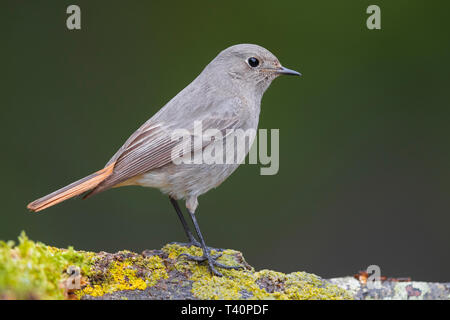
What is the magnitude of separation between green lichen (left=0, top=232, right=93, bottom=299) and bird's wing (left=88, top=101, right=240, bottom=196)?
103cm

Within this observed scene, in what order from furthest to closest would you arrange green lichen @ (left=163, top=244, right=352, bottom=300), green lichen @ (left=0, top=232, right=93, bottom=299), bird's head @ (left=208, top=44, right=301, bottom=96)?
bird's head @ (left=208, top=44, right=301, bottom=96) < green lichen @ (left=163, top=244, right=352, bottom=300) < green lichen @ (left=0, top=232, right=93, bottom=299)

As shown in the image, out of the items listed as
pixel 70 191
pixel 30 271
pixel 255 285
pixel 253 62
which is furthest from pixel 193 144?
pixel 30 271

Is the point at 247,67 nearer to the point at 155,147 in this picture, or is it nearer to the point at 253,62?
the point at 253,62

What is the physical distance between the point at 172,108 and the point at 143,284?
5.22ft

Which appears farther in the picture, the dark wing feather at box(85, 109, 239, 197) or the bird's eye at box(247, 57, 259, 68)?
the bird's eye at box(247, 57, 259, 68)

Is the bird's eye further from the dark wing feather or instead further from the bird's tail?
the bird's tail

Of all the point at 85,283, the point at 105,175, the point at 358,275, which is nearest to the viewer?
the point at 85,283

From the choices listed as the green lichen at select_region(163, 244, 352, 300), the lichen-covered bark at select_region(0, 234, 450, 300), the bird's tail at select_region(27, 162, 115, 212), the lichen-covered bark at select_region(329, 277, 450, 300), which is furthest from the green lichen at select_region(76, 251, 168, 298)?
the lichen-covered bark at select_region(329, 277, 450, 300)

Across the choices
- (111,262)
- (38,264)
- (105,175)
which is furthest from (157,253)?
(38,264)

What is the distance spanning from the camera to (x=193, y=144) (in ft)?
13.2

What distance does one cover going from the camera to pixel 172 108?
4.23 meters

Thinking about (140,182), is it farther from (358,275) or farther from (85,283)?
(358,275)

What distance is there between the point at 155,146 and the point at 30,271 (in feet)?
5.46

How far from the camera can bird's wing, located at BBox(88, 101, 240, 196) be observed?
152 inches
